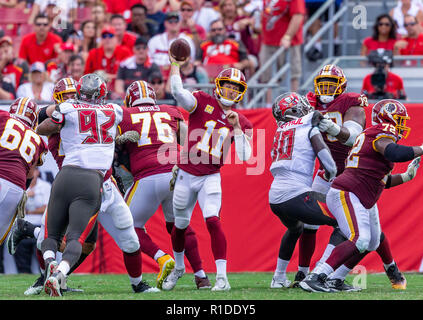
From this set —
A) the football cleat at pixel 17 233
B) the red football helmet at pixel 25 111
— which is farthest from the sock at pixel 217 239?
the red football helmet at pixel 25 111

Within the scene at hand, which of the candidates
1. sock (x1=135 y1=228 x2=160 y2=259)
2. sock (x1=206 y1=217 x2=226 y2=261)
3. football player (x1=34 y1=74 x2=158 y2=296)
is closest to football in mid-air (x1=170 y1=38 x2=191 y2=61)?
football player (x1=34 y1=74 x2=158 y2=296)

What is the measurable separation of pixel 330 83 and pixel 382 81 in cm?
264

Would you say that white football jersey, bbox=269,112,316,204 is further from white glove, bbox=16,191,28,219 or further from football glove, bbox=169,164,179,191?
white glove, bbox=16,191,28,219

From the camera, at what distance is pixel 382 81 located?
10516 millimetres

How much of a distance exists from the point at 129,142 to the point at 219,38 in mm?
4662

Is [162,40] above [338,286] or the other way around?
above

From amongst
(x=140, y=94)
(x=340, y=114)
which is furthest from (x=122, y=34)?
(x=340, y=114)

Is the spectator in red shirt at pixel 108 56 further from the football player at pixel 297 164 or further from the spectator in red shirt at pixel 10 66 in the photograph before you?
the football player at pixel 297 164

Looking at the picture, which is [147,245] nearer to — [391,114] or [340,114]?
[340,114]

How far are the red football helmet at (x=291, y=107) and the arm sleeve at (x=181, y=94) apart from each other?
32.1 inches

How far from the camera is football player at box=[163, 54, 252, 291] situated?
7.66 meters

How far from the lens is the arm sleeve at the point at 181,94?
7559 millimetres

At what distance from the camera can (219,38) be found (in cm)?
1231
